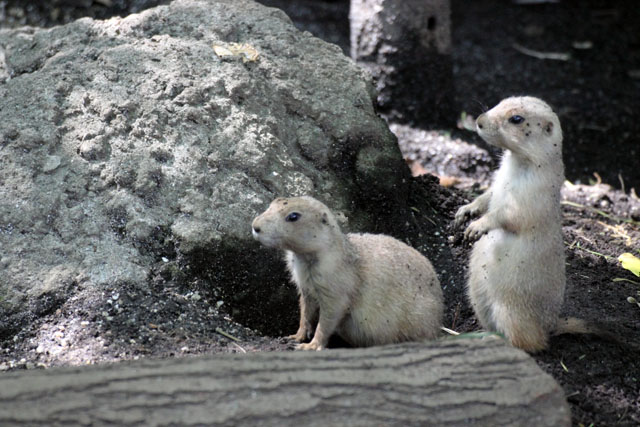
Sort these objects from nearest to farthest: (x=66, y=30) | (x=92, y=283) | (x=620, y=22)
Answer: (x=92, y=283), (x=66, y=30), (x=620, y=22)

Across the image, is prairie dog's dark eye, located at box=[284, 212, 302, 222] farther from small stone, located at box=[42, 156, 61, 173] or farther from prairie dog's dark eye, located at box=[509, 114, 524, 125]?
small stone, located at box=[42, 156, 61, 173]

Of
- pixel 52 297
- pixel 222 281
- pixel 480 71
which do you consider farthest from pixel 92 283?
pixel 480 71

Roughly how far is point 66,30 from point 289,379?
337cm

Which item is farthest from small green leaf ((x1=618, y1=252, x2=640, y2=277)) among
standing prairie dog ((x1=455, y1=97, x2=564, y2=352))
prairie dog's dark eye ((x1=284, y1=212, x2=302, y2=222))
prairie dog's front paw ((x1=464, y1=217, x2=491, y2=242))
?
prairie dog's dark eye ((x1=284, y1=212, x2=302, y2=222))

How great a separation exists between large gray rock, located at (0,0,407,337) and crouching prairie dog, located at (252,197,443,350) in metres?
0.59

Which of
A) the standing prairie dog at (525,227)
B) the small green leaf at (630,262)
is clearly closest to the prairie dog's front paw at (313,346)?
the standing prairie dog at (525,227)

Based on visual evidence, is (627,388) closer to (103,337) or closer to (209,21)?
(103,337)

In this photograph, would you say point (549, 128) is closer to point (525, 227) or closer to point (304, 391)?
point (525, 227)

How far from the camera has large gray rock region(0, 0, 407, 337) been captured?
4.05 m

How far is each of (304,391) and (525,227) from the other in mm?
1837

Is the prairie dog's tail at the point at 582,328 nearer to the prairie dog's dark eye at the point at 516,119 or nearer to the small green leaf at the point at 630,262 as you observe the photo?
the small green leaf at the point at 630,262

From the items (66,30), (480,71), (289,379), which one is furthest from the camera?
(480,71)

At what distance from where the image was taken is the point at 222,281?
4188 mm

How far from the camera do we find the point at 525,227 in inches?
159
